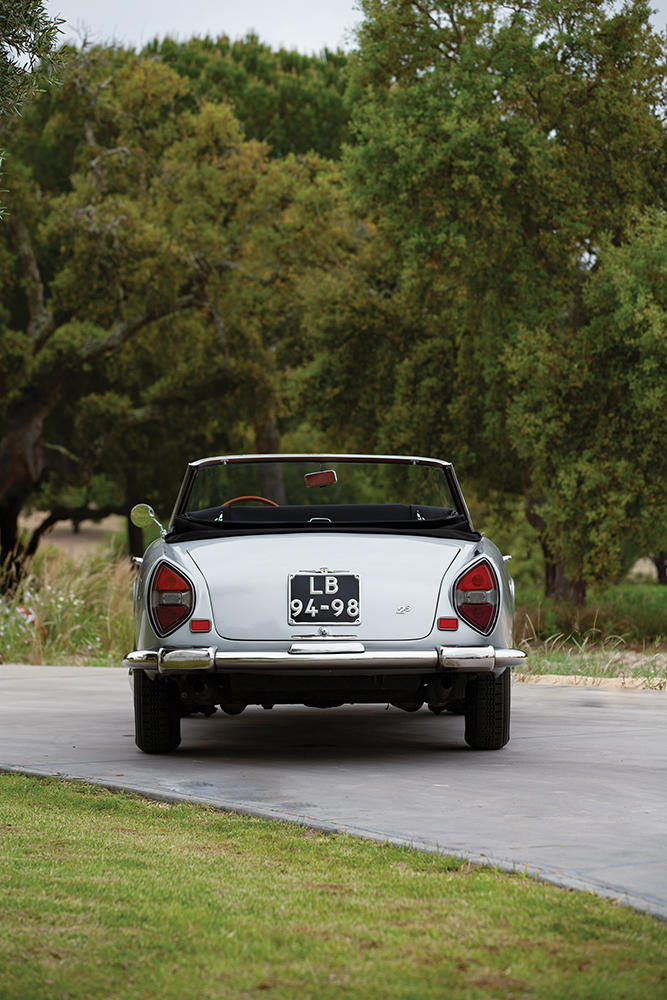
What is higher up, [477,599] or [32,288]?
[32,288]

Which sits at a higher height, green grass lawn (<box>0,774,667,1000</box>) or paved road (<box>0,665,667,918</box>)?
green grass lawn (<box>0,774,667,1000</box>)

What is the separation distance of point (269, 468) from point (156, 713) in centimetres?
2519

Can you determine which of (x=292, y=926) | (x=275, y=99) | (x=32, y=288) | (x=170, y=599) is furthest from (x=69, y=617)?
(x=275, y=99)

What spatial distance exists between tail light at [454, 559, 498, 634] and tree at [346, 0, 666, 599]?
14593 millimetres

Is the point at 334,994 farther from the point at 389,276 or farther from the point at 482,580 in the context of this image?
the point at 389,276

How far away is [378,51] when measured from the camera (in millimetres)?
24078

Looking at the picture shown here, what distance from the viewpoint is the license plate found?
6.99m

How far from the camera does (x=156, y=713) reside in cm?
754

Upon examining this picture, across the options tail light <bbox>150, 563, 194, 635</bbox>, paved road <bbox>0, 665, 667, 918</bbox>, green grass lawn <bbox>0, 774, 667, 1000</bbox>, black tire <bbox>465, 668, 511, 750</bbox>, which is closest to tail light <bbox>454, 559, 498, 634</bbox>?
black tire <bbox>465, 668, 511, 750</bbox>

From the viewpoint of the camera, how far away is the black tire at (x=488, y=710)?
7445mm

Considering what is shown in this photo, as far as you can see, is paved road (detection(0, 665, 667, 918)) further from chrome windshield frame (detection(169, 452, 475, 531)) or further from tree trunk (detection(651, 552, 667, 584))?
tree trunk (detection(651, 552, 667, 584))

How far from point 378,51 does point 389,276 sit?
4.53m

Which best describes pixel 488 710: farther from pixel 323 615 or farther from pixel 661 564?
pixel 661 564

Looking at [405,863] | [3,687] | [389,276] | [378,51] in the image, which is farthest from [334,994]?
[389,276]
